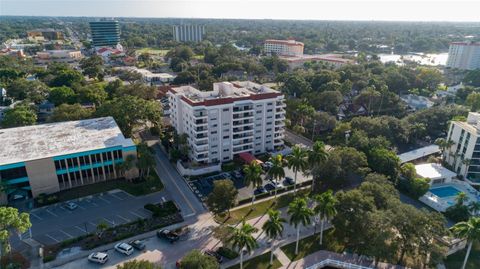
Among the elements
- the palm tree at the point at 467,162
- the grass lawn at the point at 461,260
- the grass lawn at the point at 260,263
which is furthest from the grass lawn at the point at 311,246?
the palm tree at the point at 467,162

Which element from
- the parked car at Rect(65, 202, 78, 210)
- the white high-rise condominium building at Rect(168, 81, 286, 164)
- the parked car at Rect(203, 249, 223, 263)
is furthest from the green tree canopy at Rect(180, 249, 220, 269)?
the white high-rise condominium building at Rect(168, 81, 286, 164)

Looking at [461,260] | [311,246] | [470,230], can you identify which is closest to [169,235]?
[311,246]

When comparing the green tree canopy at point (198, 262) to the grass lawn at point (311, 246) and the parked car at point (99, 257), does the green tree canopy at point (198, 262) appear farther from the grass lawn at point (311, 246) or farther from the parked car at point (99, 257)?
the grass lawn at point (311, 246)

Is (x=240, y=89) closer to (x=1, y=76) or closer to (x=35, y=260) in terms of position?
(x=35, y=260)

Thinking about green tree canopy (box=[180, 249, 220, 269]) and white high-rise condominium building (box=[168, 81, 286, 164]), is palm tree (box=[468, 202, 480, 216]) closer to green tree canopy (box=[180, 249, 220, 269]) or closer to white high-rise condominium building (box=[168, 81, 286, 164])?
white high-rise condominium building (box=[168, 81, 286, 164])

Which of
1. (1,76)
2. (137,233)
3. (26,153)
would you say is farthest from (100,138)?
(1,76)

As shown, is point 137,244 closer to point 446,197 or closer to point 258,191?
point 258,191
